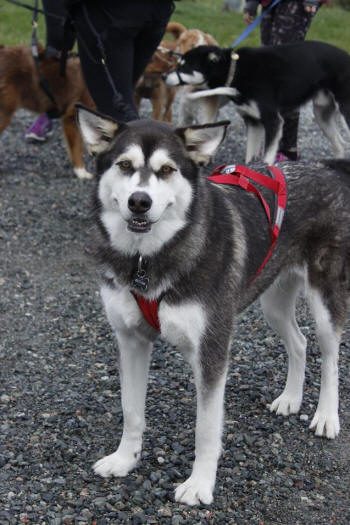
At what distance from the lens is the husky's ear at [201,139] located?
9.33ft

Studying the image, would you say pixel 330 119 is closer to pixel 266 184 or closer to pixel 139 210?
pixel 266 184

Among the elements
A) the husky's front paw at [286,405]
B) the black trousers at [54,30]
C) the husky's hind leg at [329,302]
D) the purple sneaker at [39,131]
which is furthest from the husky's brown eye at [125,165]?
the purple sneaker at [39,131]

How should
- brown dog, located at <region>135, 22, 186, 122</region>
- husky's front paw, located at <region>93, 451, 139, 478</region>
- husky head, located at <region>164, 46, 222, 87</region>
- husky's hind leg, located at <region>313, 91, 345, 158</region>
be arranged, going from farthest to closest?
1. brown dog, located at <region>135, 22, 186, 122</region>
2. husky's hind leg, located at <region>313, 91, 345, 158</region>
3. husky head, located at <region>164, 46, 222, 87</region>
4. husky's front paw, located at <region>93, 451, 139, 478</region>

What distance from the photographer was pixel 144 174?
266cm

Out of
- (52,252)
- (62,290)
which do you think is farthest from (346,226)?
(52,252)

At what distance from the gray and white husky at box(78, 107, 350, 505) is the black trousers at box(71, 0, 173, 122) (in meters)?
1.53

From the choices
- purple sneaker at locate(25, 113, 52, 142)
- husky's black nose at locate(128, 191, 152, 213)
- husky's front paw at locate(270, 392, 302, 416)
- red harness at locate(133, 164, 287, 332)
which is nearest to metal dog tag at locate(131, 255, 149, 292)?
husky's black nose at locate(128, 191, 152, 213)

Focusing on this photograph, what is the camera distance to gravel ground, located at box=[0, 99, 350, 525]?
117 inches

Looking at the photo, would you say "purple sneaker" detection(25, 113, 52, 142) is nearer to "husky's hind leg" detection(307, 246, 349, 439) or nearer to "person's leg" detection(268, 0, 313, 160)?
"person's leg" detection(268, 0, 313, 160)

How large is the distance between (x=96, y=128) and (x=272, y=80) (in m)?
4.58

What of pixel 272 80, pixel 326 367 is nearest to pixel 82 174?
pixel 272 80

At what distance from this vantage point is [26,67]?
295 inches

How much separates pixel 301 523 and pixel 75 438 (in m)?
1.14

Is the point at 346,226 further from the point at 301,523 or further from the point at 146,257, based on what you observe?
the point at 301,523
